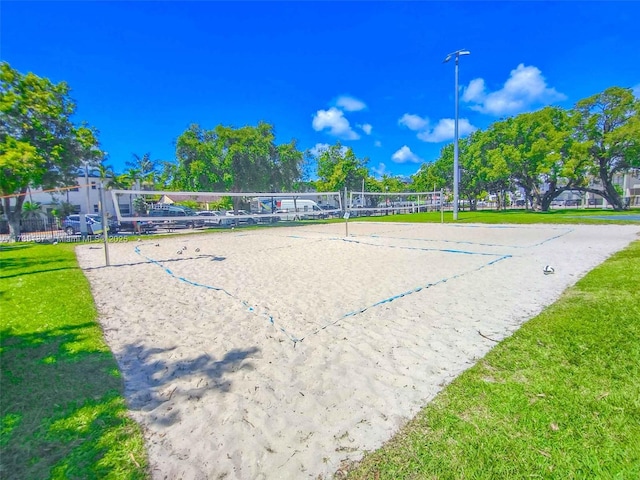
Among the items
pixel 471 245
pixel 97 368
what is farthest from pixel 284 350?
pixel 471 245

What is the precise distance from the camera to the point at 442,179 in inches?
1649

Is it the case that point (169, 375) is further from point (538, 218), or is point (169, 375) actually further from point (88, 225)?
point (538, 218)

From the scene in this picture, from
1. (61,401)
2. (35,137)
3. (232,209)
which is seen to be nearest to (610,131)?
(232,209)

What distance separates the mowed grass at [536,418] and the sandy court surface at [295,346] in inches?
7.3

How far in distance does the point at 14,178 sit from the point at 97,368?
14566 millimetres

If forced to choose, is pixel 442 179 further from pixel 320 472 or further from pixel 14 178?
pixel 320 472

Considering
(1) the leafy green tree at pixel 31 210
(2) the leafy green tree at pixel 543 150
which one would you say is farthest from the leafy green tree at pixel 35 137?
(2) the leafy green tree at pixel 543 150

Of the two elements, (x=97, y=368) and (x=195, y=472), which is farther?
(x=97, y=368)

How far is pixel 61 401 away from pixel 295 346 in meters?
1.98

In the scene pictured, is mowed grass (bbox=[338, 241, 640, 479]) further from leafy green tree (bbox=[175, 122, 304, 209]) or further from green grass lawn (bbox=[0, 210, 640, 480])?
leafy green tree (bbox=[175, 122, 304, 209])

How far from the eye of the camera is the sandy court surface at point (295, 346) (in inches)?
78.4

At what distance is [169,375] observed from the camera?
2.79m

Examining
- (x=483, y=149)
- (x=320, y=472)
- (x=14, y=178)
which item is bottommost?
(x=320, y=472)

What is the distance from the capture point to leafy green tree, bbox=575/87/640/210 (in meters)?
25.4
